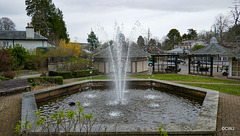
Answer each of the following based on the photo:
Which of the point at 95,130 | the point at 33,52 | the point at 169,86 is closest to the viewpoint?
the point at 95,130

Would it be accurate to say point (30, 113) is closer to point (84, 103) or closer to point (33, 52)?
point (84, 103)

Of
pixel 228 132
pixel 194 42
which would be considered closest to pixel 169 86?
pixel 228 132

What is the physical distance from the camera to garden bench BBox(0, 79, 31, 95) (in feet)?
33.6

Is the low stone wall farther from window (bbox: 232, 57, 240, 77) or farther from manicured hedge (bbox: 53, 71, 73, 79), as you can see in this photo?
Result: window (bbox: 232, 57, 240, 77)

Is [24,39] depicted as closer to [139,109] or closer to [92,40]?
[139,109]

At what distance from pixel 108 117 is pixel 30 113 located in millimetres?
2891

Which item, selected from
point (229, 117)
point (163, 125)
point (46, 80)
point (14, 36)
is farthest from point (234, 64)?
point (14, 36)

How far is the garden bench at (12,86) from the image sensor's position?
33.6 feet

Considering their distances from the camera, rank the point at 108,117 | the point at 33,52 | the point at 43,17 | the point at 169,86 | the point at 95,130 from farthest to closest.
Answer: the point at 43,17
the point at 33,52
the point at 169,86
the point at 108,117
the point at 95,130

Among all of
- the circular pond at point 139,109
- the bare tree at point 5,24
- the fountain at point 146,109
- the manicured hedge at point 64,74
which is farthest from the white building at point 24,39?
the bare tree at point 5,24

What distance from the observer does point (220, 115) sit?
6.67 meters

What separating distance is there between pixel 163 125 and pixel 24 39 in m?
32.8

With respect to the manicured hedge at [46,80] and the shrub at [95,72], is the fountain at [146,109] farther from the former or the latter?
the shrub at [95,72]

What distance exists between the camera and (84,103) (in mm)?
9125
